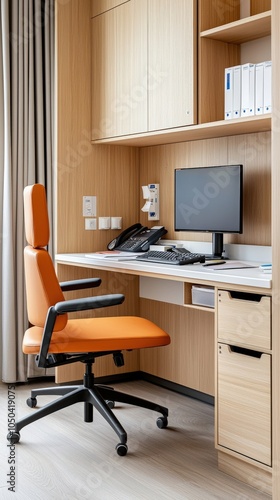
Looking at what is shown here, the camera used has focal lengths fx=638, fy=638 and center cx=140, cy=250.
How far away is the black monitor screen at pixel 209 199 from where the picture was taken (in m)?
3.09

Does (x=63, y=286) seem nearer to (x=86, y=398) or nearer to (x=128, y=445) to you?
(x=86, y=398)

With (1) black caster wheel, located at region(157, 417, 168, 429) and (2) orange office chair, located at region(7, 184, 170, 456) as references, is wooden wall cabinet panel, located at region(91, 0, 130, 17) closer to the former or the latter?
(2) orange office chair, located at region(7, 184, 170, 456)

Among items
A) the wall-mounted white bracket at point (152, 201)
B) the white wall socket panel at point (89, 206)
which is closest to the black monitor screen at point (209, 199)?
the wall-mounted white bracket at point (152, 201)

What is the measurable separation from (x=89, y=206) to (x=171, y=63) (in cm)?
106

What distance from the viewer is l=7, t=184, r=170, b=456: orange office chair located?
8.98ft

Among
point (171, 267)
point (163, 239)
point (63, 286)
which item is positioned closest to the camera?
point (171, 267)

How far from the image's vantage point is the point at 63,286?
3.24m

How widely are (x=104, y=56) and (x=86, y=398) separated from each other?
1941mm

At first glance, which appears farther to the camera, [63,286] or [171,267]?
[63,286]

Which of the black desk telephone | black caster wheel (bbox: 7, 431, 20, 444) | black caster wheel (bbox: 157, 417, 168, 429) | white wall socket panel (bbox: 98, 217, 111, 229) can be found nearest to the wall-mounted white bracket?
the black desk telephone

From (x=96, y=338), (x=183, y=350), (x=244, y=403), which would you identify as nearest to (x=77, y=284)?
(x=96, y=338)

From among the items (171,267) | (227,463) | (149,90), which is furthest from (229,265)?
(149,90)

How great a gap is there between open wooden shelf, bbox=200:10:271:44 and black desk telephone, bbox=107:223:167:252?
1151 mm

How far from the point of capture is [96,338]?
283 centimetres
